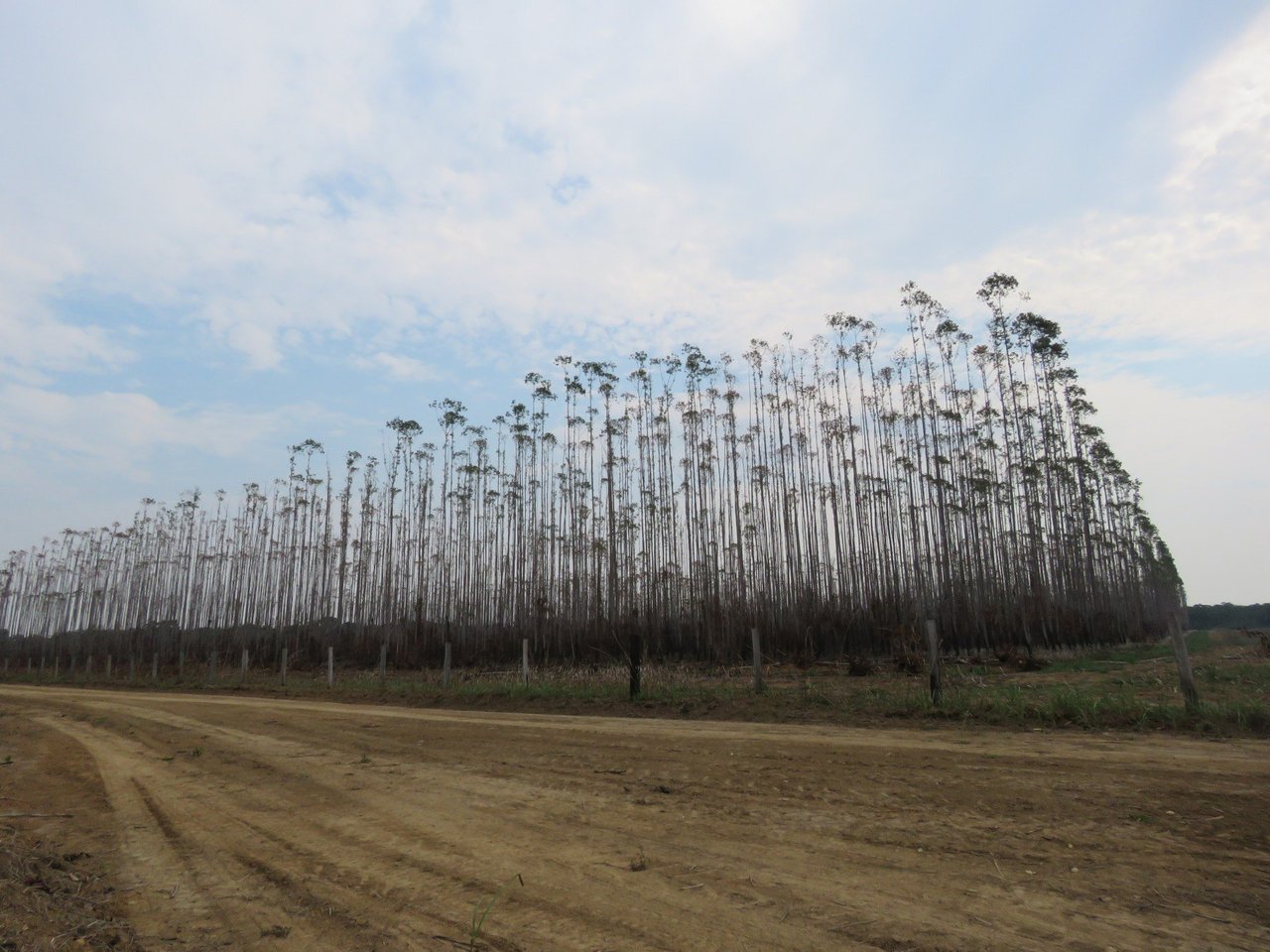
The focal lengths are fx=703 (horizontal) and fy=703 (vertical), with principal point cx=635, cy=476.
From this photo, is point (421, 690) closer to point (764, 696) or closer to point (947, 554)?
point (764, 696)

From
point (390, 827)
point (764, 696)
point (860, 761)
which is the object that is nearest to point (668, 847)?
point (390, 827)

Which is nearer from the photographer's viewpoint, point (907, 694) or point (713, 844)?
point (713, 844)

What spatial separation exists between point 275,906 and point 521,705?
8.84 m

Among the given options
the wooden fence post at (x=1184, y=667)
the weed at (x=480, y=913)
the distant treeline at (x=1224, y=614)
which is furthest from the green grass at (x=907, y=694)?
the distant treeline at (x=1224, y=614)

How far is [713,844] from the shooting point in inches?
143

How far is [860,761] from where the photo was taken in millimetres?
5395

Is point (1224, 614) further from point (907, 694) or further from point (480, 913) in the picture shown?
point (480, 913)

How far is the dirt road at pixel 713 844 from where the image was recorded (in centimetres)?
268

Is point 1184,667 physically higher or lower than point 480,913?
higher

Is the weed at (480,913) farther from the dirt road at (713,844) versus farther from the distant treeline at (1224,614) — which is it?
the distant treeline at (1224,614)

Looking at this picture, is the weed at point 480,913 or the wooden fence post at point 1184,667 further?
the wooden fence post at point 1184,667

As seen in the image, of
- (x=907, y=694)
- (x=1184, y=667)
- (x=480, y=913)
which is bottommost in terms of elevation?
(x=480, y=913)

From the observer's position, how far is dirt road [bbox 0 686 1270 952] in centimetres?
268

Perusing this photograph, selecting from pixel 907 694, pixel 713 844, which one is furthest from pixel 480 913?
pixel 907 694
